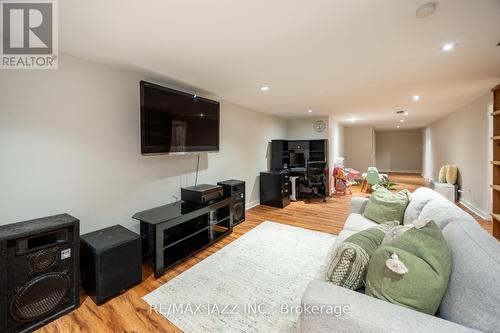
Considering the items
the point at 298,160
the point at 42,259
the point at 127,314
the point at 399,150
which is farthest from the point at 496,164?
the point at 399,150

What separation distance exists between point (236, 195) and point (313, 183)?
2442 millimetres

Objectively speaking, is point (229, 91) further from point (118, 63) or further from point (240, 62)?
point (118, 63)

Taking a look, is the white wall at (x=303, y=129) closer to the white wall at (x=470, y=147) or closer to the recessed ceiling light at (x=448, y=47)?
the white wall at (x=470, y=147)

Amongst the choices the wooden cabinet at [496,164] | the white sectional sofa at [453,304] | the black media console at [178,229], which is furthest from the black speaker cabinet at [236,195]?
the wooden cabinet at [496,164]

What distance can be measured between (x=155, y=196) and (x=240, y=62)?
1.97 meters

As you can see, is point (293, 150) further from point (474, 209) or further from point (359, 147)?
point (359, 147)

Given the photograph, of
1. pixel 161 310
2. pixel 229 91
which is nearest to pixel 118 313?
pixel 161 310

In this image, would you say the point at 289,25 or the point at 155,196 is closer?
the point at 289,25

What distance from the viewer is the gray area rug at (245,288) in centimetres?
164

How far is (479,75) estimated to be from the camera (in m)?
2.71

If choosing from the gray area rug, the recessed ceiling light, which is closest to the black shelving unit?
the gray area rug

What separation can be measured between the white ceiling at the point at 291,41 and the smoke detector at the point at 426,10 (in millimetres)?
41

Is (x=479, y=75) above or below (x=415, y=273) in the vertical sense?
above

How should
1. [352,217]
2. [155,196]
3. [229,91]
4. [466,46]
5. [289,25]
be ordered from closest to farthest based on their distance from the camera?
[289,25]
[466,46]
[352,217]
[155,196]
[229,91]
